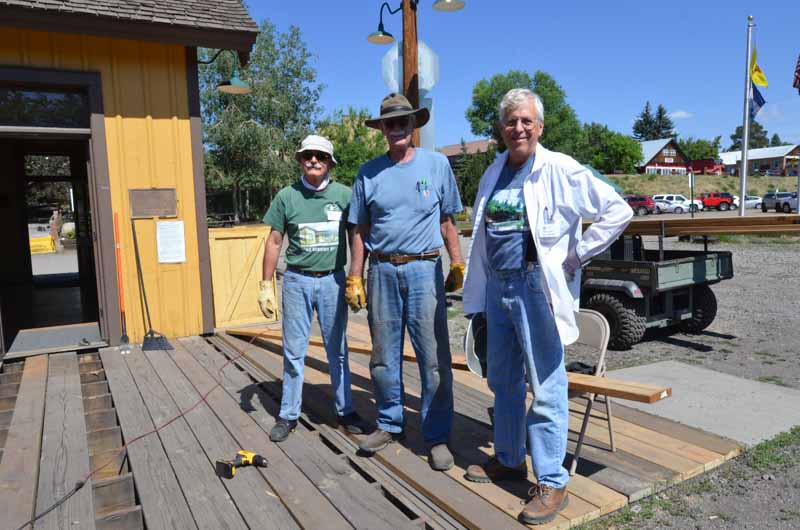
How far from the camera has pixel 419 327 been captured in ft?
11.4

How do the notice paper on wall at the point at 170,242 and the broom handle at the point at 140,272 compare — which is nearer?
the broom handle at the point at 140,272

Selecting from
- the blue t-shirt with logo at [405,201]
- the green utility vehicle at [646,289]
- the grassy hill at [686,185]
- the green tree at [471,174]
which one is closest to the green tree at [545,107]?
the grassy hill at [686,185]

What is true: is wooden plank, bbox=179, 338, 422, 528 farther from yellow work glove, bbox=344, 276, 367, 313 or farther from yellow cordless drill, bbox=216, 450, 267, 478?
yellow work glove, bbox=344, 276, 367, 313

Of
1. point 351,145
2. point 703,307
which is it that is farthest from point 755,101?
point 351,145

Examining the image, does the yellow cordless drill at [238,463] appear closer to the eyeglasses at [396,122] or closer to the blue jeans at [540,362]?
the blue jeans at [540,362]

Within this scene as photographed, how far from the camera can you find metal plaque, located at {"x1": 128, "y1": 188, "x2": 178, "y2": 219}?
654 centimetres

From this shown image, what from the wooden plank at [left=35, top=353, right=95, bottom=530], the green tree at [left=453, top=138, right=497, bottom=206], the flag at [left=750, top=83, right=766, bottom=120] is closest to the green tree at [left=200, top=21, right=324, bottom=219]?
the green tree at [left=453, top=138, right=497, bottom=206]

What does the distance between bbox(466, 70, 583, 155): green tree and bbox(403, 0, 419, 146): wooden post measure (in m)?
59.2

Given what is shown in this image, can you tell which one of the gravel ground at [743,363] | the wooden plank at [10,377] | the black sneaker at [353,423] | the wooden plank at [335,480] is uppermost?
the black sneaker at [353,423]

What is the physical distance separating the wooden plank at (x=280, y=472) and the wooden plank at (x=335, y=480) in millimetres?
47

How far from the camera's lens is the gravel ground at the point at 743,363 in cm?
303

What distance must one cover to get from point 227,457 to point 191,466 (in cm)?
22

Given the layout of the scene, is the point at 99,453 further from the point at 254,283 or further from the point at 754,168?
the point at 754,168

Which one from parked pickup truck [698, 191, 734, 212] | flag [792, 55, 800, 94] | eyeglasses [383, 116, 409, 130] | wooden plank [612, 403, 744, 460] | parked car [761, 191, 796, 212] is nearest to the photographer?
eyeglasses [383, 116, 409, 130]
